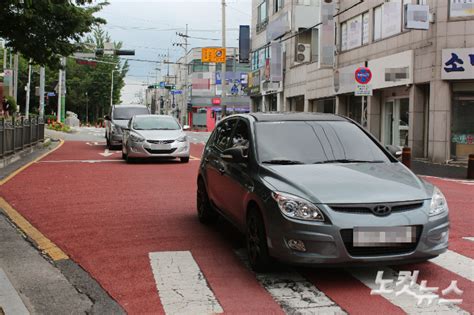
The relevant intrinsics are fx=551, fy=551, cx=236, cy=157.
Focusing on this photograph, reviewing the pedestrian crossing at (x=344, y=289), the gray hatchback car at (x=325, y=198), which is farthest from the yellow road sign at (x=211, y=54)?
the pedestrian crossing at (x=344, y=289)

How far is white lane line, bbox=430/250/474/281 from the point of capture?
5.31 m

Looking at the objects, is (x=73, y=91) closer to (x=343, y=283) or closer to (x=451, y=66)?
(x=451, y=66)

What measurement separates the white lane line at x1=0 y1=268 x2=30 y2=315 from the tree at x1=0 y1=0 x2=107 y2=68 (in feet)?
40.8

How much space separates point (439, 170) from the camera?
17672 mm

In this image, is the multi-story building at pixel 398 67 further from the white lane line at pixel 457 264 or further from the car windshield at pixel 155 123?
the white lane line at pixel 457 264

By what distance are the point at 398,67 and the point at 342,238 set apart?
19.6 m

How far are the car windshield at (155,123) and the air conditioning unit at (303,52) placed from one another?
2058 centimetres

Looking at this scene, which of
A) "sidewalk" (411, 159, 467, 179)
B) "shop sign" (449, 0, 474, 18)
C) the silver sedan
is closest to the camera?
"sidewalk" (411, 159, 467, 179)

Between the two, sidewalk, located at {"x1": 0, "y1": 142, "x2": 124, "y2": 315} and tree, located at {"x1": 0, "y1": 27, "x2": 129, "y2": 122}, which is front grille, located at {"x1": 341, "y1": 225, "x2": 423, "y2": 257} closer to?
sidewalk, located at {"x1": 0, "y1": 142, "x2": 124, "y2": 315}

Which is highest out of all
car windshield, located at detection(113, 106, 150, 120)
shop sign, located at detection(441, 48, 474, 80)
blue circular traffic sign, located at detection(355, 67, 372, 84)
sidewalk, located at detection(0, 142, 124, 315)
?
shop sign, located at detection(441, 48, 474, 80)

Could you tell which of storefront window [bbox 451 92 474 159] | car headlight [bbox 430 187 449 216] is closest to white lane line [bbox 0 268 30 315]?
car headlight [bbox 430 187 449 216]

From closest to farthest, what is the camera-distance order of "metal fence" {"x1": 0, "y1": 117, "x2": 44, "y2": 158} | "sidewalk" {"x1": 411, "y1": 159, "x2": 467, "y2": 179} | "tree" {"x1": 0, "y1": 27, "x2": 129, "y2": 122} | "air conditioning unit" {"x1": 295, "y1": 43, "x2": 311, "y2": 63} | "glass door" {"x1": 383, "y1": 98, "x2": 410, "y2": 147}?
"metal fence" {"x1": 0, "y1": 117, "x2": 44, "y2": 158}, "sidewalk" {"x1": 411, "y1": 159, "x2": 467, "y2": 179}, "glass door" {"x1": 383, "y1": 98, "x2": 410, "y2": 147}, "air conditioning unit" {"x1": 295, "y1": 43, "x2": 311, "y2": 63}, "tree" {"x1": 0, "y1": 27, "x2": 129, "y2": 122}

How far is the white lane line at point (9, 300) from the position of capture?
421cm

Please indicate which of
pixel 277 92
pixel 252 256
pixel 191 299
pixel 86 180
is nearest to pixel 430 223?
pixel 252 256
